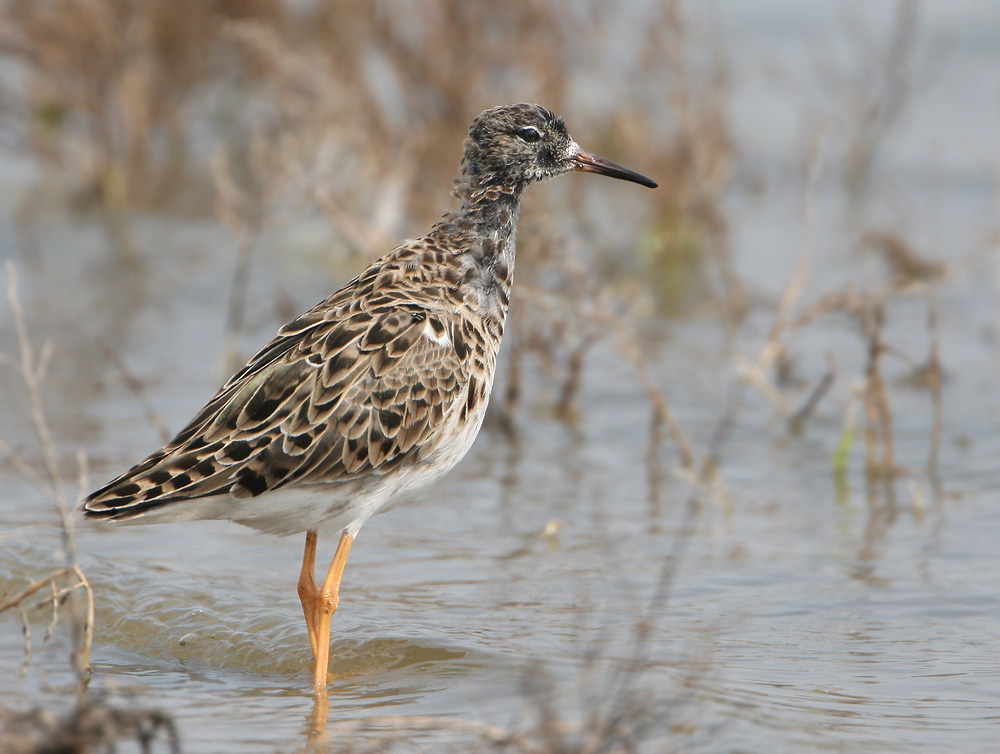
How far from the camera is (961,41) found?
21.0m

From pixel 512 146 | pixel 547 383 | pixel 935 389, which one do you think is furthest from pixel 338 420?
pixel 547 383

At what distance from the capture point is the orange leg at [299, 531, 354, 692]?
5660mm

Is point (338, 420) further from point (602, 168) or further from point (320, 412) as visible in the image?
point (602, 168)

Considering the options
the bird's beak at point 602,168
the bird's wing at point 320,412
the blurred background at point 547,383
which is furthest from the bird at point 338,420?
the bird's beak at point 602,168

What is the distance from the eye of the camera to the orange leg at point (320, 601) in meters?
5.66

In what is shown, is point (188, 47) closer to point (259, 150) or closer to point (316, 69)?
point (316, 69)

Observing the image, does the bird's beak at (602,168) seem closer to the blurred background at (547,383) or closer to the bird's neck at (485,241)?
the bird's neck at (485,241)

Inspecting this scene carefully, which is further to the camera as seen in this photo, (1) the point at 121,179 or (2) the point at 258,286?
(1) the point at 121,179

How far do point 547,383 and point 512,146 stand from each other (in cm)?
373

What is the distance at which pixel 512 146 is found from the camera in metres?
6.43

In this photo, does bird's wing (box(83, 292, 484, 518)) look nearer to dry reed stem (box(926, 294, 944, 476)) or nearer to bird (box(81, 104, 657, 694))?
bird (box(81, 104, 657, 694))

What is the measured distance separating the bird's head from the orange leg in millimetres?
1732

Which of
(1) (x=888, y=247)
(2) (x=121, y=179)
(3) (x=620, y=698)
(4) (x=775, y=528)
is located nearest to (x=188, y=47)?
(2) (x=121, y=179)

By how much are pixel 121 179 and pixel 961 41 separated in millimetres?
12620
